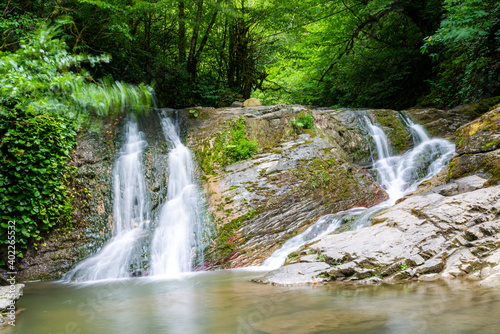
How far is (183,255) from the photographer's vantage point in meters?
6.61

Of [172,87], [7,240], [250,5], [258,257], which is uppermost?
[250,5]

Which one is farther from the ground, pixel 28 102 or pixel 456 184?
pixel 28 102

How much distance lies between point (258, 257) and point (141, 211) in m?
3.03

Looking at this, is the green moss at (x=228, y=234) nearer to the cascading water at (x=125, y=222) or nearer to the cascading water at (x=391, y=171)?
the cascading water at (x=391, y=171)

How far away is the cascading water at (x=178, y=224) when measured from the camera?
6.46 meters

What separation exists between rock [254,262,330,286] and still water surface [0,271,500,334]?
22 centimetres

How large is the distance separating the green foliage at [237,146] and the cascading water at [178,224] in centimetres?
104

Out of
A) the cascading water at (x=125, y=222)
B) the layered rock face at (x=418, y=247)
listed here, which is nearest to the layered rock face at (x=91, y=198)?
the cascading water at (x=125, y=222)

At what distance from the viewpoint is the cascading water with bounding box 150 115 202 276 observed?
21.2 ft

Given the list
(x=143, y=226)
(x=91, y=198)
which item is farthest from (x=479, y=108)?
(x=91, y=198)

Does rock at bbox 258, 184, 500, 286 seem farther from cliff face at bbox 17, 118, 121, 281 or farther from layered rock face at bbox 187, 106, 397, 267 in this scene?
cliff face at bbox 17, 118, 121, 281

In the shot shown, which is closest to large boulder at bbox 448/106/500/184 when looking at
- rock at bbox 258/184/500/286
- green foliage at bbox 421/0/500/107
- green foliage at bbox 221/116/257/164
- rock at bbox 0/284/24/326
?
rock at bbox 258/184/500/286

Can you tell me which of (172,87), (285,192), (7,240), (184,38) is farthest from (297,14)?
(7,240)

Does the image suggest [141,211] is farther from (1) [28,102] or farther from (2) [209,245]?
(1) [28,102]
